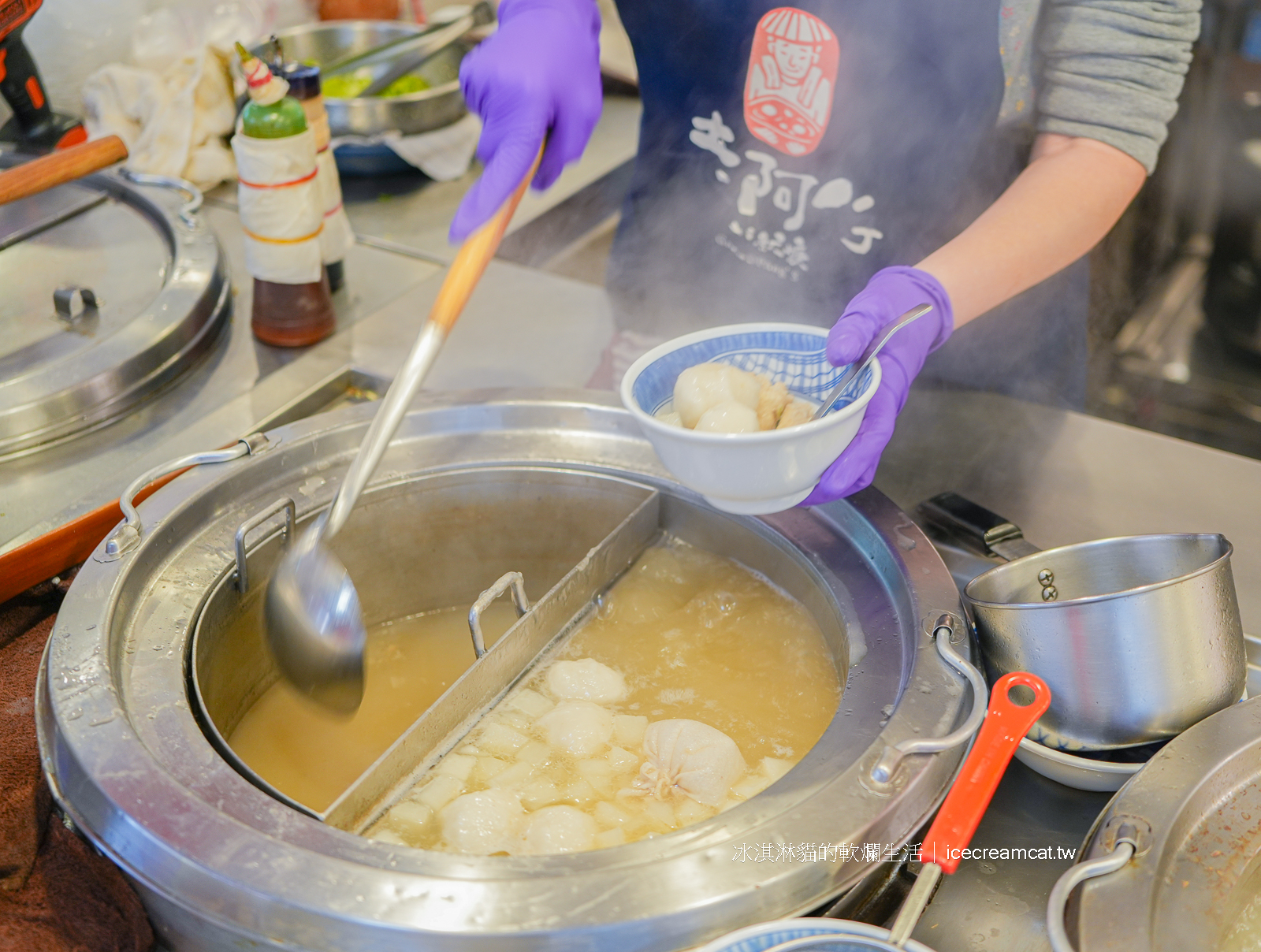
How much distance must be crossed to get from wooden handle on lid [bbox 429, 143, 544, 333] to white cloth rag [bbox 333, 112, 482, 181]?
171cm

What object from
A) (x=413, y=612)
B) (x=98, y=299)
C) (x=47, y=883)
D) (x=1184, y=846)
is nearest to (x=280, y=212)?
(x=98, y=299)

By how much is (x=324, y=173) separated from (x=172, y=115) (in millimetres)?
907

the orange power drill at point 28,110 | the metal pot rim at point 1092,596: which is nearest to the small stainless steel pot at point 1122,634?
the metal pot rim at point 1092,596

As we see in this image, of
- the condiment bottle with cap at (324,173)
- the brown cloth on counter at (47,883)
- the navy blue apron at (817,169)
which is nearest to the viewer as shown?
the brown cloth on counter at (47,883)

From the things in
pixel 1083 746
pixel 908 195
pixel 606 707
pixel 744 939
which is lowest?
pixel 606 707

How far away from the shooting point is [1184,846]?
3.77 feet

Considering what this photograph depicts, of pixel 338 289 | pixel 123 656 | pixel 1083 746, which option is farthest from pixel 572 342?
pixel 1083 746

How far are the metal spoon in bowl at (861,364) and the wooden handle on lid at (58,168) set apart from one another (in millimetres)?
1691

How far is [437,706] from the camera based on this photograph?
1.36 meters

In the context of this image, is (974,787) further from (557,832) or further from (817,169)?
(817,169)

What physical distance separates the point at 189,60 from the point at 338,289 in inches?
44.3

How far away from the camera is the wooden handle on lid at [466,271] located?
1299mm

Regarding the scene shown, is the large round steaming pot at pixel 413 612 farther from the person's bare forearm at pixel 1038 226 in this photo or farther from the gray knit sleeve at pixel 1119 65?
the gray knit sleeve at pixel 1119 65

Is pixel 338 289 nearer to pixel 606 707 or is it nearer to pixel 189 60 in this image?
pixel 189 60
